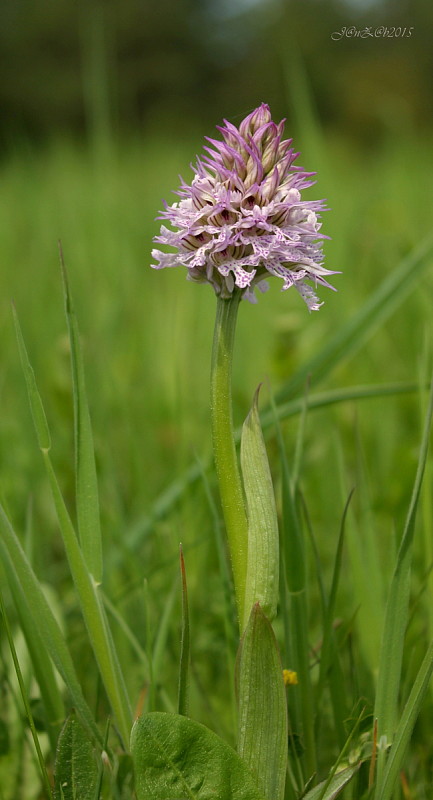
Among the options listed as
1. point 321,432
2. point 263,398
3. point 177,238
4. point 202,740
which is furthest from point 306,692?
point 321,432

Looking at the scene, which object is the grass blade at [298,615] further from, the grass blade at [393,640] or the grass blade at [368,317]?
the grass blade at [368,317]

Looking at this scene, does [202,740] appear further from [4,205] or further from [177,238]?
[4,205]

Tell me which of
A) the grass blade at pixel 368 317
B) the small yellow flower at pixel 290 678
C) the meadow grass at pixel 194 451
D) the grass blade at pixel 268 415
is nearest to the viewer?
the small yellow flower at pixel 290 678

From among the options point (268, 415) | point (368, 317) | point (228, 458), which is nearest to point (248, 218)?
point (228, 458)

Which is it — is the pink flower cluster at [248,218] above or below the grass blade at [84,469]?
above

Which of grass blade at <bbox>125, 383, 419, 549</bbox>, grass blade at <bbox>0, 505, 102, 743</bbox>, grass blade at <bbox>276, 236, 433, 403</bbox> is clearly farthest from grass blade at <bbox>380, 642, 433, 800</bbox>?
grass blade at <bbox>276, 236, 433, 403</bbox>

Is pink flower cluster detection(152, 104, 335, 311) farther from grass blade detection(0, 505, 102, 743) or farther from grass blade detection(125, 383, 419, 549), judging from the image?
grass blade detection(125, 383, 419, 549)
